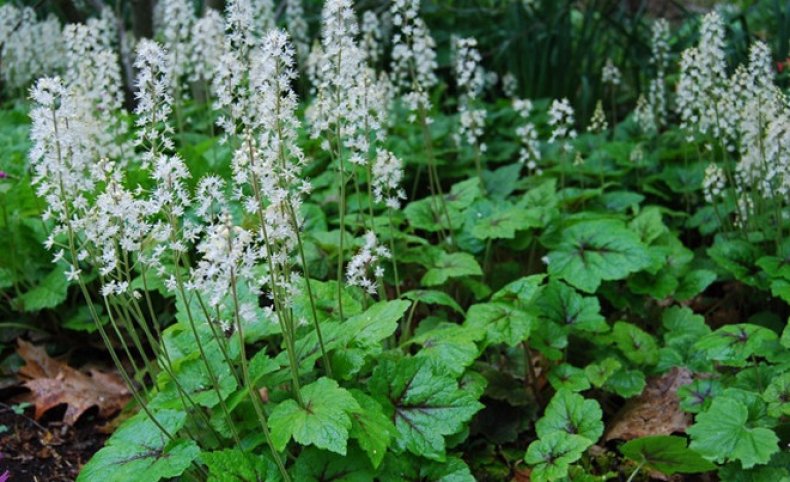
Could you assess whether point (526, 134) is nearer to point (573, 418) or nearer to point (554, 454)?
point (573, 418)

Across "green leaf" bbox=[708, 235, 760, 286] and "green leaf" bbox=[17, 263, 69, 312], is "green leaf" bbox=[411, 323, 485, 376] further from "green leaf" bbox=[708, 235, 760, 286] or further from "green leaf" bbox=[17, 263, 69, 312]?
"green leaf" bbox=[17, 263, 69, 312]

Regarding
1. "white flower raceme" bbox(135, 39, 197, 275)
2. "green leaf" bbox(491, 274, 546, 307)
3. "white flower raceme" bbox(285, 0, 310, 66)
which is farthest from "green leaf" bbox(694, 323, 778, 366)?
"white flower raceme" bbox(285, 0, 310, 66)

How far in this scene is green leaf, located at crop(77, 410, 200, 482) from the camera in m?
2.70

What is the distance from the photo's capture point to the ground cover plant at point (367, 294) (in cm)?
264

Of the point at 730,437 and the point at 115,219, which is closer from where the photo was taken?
A: the point at 115,219

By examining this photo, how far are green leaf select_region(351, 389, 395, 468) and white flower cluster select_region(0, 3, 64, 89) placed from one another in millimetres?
4477

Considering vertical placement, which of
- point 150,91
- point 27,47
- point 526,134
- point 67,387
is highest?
point 27,47

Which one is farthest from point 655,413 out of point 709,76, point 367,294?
point 709,76

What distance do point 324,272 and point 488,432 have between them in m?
1.13

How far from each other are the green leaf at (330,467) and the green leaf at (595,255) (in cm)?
152

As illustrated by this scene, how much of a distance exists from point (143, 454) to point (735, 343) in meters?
2.24

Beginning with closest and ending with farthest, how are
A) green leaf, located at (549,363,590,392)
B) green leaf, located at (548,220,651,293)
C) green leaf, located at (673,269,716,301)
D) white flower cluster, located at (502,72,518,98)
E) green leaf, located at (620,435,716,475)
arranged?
1. green leaf, located at (620,435,716,475)
2. green leaf, located at (549,363,590,392)
3. green leaf, located at (548,220,651,293)
4. green leaf, located at (673,269,716,301)
5. white flower cluster, located at (502,72,518,98)

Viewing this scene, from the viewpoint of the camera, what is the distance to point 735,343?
3.36m

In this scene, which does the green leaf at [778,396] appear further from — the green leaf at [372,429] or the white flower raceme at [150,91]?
the white flower raceme at [150,91]
